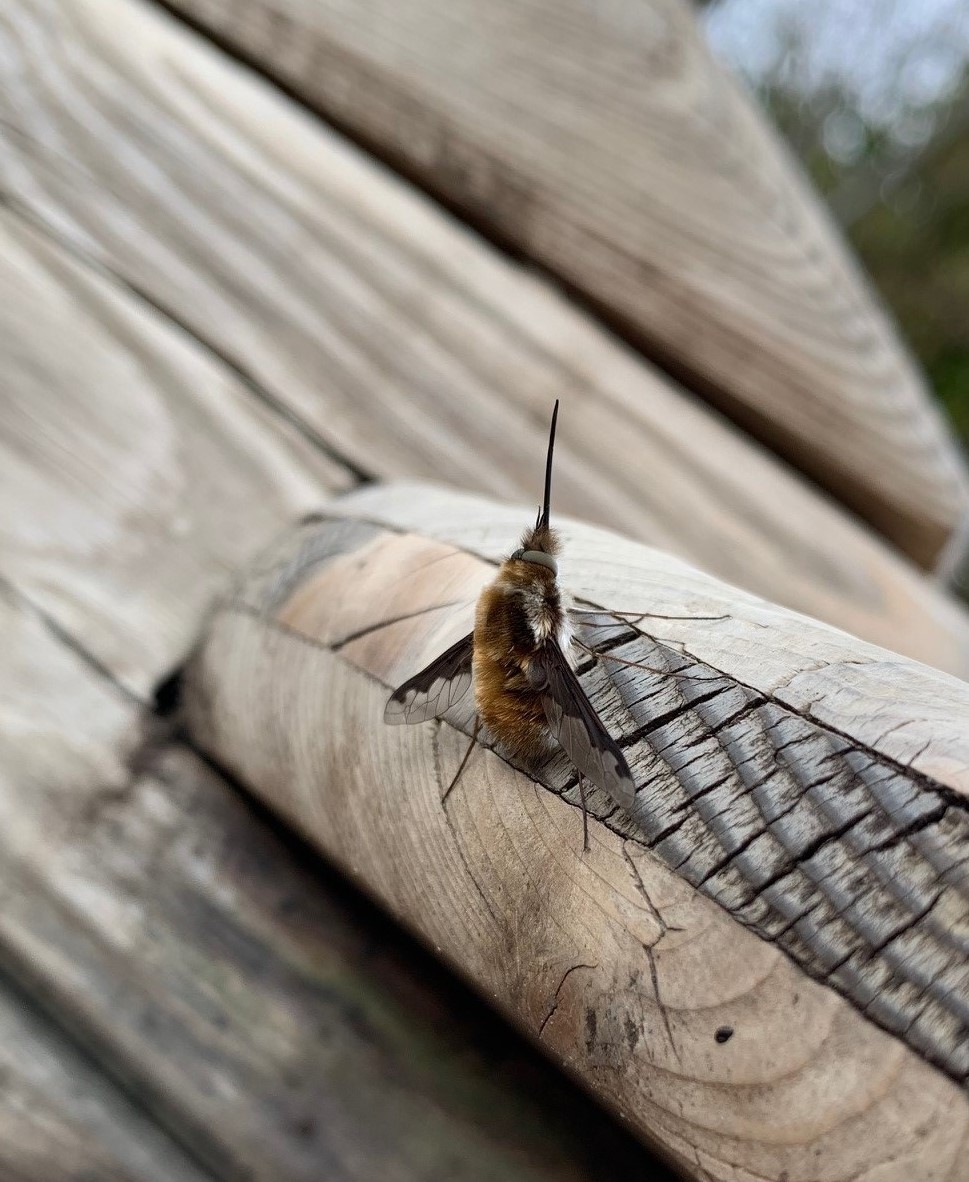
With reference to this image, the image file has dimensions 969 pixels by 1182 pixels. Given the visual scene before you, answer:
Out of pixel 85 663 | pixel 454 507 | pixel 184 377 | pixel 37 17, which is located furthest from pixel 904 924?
pixel 37 17

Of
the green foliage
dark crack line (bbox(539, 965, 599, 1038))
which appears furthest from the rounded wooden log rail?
the green foliage

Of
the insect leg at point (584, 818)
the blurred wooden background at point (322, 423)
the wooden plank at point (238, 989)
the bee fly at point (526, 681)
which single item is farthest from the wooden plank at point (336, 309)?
the insect leg at point (584, 818)

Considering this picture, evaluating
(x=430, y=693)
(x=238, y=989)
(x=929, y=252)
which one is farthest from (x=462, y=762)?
(x=929, y=252)

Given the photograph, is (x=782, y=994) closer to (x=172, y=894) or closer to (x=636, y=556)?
(x=636, y=556)

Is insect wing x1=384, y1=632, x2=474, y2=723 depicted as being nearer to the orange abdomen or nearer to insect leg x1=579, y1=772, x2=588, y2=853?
the orange abdomen

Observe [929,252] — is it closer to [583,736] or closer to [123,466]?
[123,466]
